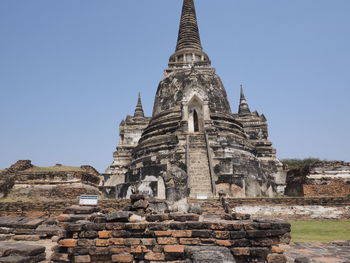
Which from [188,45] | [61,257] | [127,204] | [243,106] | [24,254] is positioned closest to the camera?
[61,257]

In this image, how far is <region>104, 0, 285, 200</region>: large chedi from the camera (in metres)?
15.0

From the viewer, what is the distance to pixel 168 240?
3412 millimetres

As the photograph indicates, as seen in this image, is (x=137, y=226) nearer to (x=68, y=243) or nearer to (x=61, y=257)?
(x=68, y=243)

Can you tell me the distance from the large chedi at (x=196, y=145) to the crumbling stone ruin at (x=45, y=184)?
1.68 m

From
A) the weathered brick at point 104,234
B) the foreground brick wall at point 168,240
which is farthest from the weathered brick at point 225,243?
the weathered brick at point 104,234

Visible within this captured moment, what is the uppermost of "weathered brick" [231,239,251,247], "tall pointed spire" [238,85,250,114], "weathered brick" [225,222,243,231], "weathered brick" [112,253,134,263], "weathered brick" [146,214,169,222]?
"tall pointed spire" [238,85,250,114]

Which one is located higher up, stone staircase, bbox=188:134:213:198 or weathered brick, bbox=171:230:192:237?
stone staircase, bbox=188:134:213:198

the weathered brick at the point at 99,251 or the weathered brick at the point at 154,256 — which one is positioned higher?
the weathered brick at the point at 99,251

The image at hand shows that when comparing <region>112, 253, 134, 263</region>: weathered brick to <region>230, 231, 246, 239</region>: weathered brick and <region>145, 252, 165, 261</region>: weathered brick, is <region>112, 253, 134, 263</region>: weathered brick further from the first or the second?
<region>230, 231, 246, 239</region>: weathered brick

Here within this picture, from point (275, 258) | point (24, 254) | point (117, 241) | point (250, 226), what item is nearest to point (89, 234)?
point (117, 241)

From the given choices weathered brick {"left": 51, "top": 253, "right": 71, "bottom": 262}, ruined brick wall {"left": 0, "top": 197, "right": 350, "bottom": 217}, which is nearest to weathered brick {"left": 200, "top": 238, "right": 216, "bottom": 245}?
weathered brick {"left": 51, "top": 253, "right": 71, "bottom": 262}

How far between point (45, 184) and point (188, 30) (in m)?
16.6

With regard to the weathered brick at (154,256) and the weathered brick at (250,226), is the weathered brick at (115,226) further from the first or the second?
the weathered brick at (250,226)

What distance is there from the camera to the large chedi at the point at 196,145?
1497cm
